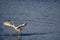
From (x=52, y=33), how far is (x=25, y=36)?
12.7 feet

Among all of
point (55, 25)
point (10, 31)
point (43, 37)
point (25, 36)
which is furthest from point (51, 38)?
point (55, 25)

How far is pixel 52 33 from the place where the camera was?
111 ft

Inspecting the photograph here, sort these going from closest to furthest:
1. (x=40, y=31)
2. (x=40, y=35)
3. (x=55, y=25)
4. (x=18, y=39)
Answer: (x=18, y=39), (x=40, y=35), (x=40, y=31), (x=55, y=25)

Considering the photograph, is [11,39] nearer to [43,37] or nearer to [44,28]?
[43,37]

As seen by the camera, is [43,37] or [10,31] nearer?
[43,37]

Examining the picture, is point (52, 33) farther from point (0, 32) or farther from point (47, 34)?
point (0, 32)

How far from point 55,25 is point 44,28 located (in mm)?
2934

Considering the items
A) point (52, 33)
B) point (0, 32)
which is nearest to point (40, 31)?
point (52, 33)

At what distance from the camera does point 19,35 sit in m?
32.2

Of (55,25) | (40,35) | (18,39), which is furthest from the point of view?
(55,25)

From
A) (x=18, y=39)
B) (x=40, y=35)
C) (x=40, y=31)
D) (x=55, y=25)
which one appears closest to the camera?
(x=18, y=39)

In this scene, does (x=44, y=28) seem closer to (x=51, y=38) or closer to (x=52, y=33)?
(x=52, y=33)

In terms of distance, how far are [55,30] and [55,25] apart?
3497mm

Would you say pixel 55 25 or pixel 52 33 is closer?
pixel 52 33
